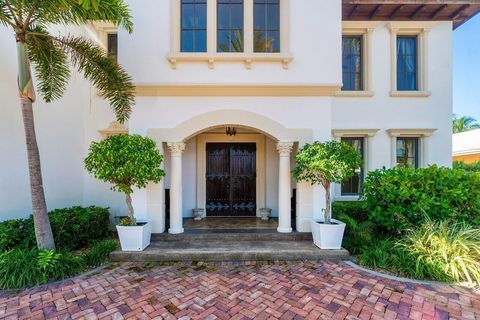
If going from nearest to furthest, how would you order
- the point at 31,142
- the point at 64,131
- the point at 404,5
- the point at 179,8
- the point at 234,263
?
the point at 31,142 → the point at 234,263 → the point at 179,8 → the point at 64,131 → the point at 404,5

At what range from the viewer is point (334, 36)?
591 cm

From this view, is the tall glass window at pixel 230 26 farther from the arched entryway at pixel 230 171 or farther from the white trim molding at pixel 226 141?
the white trim molding at pixel 226 141

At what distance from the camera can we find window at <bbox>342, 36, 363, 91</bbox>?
8180 millimetres

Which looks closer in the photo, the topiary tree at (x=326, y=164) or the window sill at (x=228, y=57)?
the topiary tree at (x=326, y=164)

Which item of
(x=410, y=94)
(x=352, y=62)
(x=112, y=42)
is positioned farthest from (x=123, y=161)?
(x=410, y=94)

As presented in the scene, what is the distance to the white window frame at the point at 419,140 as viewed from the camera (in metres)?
7.83

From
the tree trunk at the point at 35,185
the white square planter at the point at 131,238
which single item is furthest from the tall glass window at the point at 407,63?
the tree trunk at the point at 35,185

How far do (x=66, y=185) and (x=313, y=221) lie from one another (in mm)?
7083

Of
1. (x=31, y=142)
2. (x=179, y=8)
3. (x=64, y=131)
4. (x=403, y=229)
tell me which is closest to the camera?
(x=31, y=142)

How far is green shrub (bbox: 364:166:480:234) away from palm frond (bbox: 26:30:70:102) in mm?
7878

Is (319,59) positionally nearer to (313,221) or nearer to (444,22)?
(313,221)

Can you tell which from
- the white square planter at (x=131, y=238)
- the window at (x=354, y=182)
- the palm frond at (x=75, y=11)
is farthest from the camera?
the window at (x=354, y=182)

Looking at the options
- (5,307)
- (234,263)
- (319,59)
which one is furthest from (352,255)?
(5,307)

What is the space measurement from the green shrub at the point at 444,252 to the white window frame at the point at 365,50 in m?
4.63
